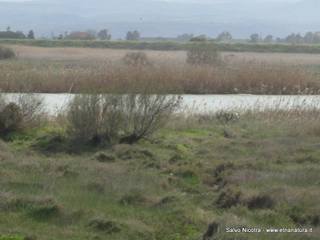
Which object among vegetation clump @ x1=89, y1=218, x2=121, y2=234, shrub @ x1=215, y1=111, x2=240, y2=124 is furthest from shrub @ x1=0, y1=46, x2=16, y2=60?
vegetation clump @ x1=89, y1=218, x2=121, y2=234

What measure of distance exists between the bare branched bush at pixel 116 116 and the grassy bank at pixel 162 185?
36 centimetres

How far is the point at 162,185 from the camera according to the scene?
10070 mm

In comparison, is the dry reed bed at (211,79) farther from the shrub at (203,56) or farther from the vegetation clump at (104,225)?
the vegetation clump at (104,225)

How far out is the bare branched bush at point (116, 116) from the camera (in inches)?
528

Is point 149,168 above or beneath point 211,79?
above

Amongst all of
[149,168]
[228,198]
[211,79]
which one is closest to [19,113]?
[149,168]

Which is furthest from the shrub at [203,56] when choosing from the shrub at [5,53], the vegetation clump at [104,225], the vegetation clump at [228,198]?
the vegetation clump at [104,225]

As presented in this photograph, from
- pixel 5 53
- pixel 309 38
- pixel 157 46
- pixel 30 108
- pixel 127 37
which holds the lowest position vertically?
pixel 309 38

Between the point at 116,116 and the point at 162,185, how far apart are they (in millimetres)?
3812

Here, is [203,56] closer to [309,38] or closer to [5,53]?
[5,53]

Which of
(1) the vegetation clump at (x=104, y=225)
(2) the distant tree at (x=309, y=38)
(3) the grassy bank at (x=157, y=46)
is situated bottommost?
(2) the distant tree at (x=309, y=38)

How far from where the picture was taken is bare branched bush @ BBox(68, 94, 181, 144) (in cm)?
1342

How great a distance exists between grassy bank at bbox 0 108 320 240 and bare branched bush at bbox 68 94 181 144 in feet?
1.19

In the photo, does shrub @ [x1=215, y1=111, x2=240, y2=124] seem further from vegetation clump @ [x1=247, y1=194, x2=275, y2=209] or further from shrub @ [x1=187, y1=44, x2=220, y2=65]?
shrub @ [x1=187, y1=44, x2=220, y2=65]
